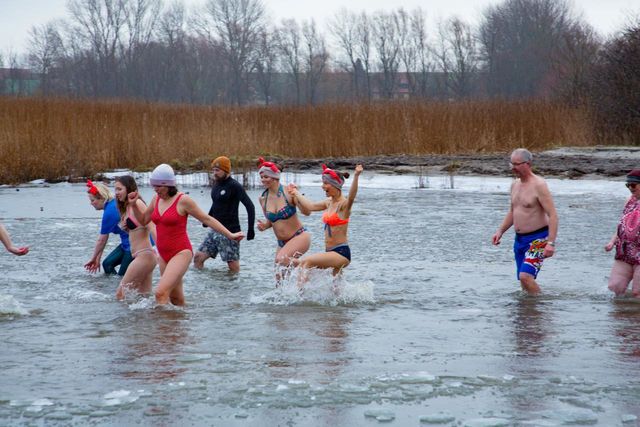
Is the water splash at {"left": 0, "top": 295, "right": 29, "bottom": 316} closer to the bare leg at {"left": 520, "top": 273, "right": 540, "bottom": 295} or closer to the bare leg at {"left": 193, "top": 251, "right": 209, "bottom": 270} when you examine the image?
the bare leg at {"left": 193, "top": 251, "right": 209, "bottom": 270}

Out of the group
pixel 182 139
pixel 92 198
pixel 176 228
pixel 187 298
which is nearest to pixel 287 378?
pixel 176 228

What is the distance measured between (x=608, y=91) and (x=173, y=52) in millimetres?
52916

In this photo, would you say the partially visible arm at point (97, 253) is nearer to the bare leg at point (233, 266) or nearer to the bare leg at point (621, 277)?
the bare leg at point (233, 266)

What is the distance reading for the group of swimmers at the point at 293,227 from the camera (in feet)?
27.4

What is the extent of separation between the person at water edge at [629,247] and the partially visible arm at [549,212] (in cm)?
54

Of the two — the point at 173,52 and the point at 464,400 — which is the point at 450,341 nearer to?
the point at 464,400

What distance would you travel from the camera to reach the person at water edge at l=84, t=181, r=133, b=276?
31.7 ft

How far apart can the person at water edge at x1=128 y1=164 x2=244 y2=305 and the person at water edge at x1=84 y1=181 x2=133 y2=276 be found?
126 cm

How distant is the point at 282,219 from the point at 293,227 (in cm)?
13

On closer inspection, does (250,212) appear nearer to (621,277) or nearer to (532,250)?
(532,250)

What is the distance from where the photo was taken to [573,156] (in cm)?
2498

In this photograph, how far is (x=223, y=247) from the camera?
35.5ft

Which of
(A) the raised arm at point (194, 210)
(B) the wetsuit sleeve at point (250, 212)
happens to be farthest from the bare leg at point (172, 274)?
(B) the wetsuit sleeve at point (250, 212)

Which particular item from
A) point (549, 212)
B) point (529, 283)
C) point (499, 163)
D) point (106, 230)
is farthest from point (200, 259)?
point (499, 163)
